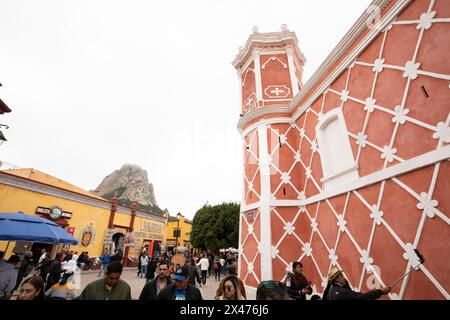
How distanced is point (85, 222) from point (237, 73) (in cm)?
1812

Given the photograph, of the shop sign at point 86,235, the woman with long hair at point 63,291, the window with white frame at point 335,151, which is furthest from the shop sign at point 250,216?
the shop sign at point 86,235

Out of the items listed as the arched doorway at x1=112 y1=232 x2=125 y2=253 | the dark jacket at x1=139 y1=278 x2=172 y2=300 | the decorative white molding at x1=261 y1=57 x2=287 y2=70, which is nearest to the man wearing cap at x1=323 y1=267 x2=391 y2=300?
the dark jacket at x1=139 y1=278 x2=172 y2=300

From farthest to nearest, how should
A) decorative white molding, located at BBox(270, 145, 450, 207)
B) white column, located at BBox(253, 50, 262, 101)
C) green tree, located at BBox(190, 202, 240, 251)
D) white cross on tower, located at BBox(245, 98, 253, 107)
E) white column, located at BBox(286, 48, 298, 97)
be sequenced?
green tree, located at BBox(190, 202, 240, 251) < white cross on tower, located at BBox(245, 98, 253, 107) < white column, located at BBox(253, 50, 262, 101) < white column, located at BBox(286, 48, 298, 97) < decorative white molding, located at BBox(270, 145, 450, 207)

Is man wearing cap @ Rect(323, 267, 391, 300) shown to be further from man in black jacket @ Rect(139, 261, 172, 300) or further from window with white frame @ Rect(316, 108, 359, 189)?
window with white frame @ Rect(316, 108, 359, 189)

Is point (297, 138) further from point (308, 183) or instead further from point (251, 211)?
point (251, 211)

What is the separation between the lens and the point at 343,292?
11.2 ft

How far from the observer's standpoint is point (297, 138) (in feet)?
31.2

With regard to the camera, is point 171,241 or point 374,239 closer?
point 374,239

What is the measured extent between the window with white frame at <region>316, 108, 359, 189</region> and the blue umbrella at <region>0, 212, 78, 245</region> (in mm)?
8961

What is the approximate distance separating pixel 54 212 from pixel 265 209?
55.4ft

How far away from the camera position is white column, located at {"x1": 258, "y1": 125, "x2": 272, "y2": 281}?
775 centimetres

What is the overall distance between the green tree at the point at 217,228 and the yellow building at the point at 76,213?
6727mm
